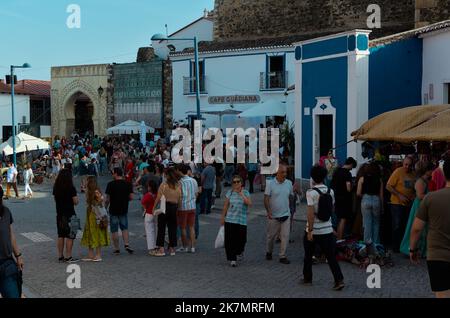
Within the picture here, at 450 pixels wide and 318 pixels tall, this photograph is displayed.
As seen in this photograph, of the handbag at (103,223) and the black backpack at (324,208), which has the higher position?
the black backpack at (324,208)

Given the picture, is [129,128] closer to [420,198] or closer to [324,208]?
[420,198]

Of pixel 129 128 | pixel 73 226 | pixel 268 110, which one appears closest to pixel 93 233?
pixel 73 226

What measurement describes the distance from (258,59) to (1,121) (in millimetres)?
Result: 23357

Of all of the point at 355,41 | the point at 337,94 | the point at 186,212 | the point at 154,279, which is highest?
the point at 355,41

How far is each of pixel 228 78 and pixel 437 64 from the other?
1640 cm

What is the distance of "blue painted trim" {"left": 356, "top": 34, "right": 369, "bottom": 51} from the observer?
16.5 metres

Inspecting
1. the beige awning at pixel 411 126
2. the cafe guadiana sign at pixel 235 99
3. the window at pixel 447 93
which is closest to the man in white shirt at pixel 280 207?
the beige awning at pixel 411 126

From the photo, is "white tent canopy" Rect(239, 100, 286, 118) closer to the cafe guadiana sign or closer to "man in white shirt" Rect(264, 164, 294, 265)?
Result: the cafe guadiana sign

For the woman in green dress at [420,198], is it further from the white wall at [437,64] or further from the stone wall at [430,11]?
the stone wall at [430,11]

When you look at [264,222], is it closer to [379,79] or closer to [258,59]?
[379,79]

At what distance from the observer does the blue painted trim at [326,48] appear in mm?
16938

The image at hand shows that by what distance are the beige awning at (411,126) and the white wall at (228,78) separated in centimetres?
1716
